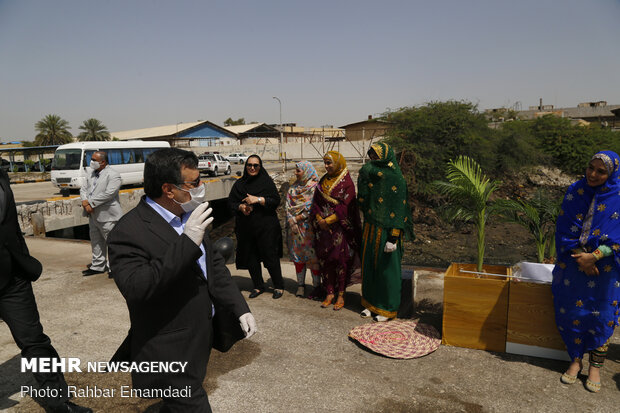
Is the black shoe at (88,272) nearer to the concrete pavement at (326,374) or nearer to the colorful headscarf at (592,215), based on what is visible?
the concrete pavement at (326,374)

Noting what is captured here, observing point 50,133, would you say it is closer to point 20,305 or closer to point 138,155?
point 138,155

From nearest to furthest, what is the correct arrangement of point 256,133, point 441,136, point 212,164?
point 441,136 → point 212,164 → point 256,133

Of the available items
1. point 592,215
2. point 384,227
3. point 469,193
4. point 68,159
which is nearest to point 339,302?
point 384,227

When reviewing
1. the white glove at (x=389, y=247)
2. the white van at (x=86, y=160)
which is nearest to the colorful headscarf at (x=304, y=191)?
the white glove at (x=389, y=247)

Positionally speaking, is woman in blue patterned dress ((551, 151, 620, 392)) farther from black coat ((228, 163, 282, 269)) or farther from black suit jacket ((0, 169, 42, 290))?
black suit jacket ((0, 169, 42, 290))

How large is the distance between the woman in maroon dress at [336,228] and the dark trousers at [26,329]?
111 inches

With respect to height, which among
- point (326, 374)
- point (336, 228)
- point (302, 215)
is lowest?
point (326, 374)

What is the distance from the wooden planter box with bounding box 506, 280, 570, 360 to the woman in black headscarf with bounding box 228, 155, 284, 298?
8.93ft

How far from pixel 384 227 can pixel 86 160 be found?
16.0 metres

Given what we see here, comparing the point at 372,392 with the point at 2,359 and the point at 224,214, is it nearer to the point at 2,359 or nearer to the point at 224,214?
the point at 2,359

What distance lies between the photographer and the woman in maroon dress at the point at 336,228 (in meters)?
4.68

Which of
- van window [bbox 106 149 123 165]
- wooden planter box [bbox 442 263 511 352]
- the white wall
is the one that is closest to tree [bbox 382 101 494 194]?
the white wall

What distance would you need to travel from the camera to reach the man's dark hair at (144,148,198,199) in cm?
187

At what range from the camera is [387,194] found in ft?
14.2
